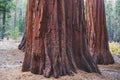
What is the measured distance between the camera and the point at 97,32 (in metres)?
13.6

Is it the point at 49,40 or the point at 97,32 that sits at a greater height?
the point at 97,32

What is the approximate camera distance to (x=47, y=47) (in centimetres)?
788

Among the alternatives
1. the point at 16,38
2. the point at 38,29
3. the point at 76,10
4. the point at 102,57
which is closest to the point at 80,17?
the point at 76,10

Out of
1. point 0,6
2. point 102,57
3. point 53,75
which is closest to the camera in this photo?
point 53,75

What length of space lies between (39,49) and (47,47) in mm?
210

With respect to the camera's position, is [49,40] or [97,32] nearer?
[49,40]

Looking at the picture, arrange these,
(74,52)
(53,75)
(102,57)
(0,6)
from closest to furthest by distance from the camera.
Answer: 1. (53,75)
2. (74,52)
3. (102,57)
4. (0,6)

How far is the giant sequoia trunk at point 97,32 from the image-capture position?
1355 cm

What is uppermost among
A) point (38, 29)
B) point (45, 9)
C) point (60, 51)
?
point (45, 9)

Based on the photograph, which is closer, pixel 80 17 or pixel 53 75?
pixel 53 75

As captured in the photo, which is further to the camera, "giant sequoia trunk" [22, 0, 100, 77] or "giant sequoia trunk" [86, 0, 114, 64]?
"giant sequoia trunk" [86, 0, 114, 64]

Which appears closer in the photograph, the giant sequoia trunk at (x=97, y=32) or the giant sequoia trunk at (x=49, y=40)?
the giant sequoia trunk at (x=49, y=40)

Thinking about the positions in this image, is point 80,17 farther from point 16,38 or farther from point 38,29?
point 16,38

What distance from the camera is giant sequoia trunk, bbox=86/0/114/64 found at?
13555 millimetres
